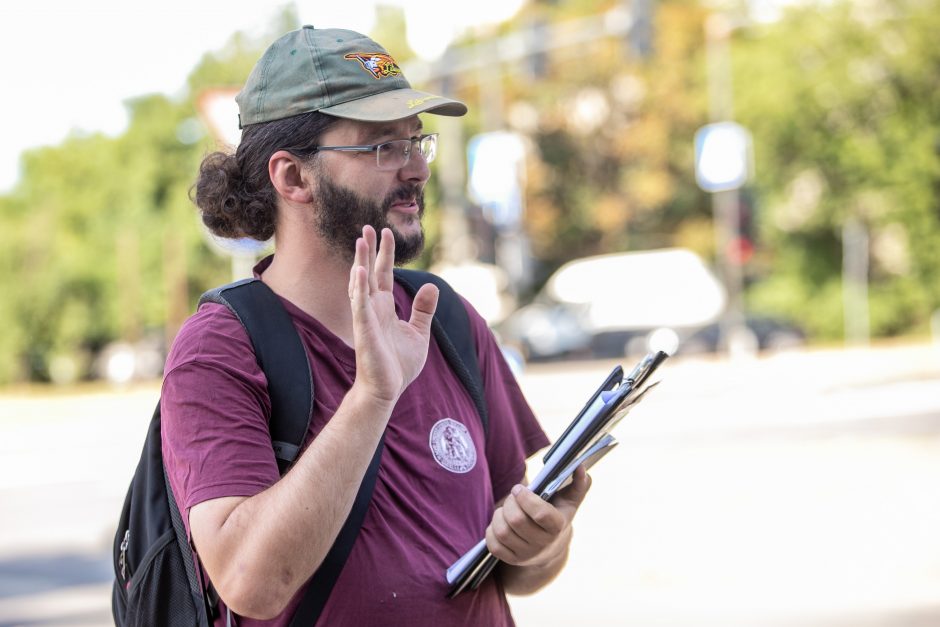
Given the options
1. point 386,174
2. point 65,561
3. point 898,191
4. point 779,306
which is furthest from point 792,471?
point 779,306

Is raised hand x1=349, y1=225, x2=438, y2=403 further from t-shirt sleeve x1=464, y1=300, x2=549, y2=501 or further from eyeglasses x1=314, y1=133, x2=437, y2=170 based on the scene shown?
t-shirt sleeve x1=464, y1=300, x2=549, y2=501

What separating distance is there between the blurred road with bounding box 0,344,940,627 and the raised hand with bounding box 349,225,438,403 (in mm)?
4534

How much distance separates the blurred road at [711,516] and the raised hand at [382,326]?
453cm

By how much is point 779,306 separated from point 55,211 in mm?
20276

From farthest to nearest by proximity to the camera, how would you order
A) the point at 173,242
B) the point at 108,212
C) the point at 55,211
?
the point at 108,212 < the point at 173,242 < the point at 55,211

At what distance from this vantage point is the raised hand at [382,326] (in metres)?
1.89

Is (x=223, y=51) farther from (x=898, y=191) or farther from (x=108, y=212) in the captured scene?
(x=898, y=191)

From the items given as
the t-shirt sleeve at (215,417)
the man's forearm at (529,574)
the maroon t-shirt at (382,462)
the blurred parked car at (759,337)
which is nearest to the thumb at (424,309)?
the maroon t-shirt at (382,462)

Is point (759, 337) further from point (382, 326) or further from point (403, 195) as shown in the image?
point (382, 326)

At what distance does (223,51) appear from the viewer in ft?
144

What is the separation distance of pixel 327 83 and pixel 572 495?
82 cm

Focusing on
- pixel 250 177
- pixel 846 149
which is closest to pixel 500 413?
pixel 250 177

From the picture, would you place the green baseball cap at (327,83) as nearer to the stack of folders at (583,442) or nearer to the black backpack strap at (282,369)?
the black backpack strap at (282,369)

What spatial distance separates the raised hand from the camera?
6.22ft
